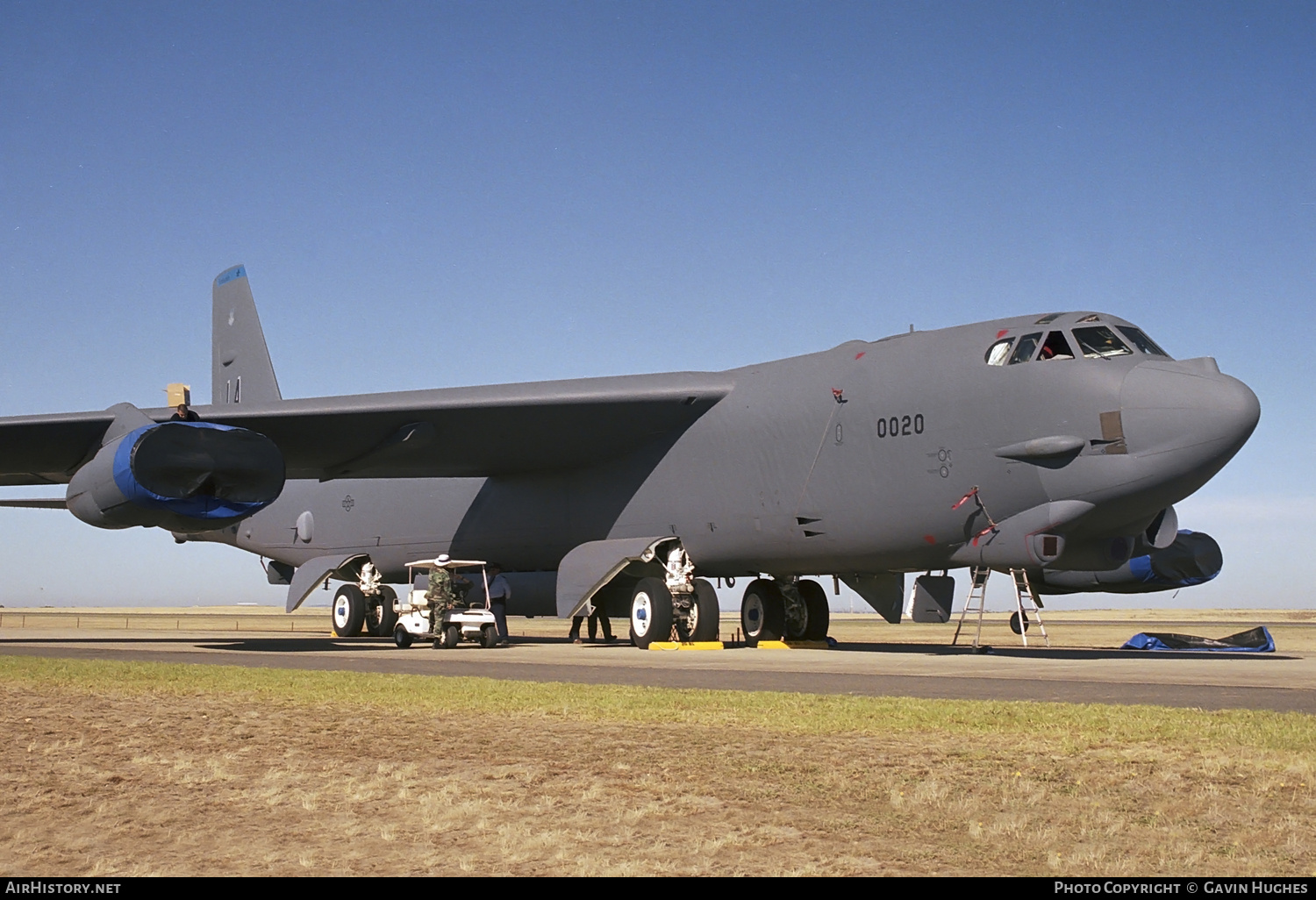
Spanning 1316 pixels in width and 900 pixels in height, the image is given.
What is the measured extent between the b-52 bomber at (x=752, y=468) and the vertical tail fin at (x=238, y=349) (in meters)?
5.46

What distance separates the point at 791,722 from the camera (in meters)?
8.34

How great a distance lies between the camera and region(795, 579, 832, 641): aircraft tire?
22203 millimetres

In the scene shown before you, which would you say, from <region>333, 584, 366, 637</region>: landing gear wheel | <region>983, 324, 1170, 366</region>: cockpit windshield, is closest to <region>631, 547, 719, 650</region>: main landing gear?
<region>983, 324, 1170, 366</region>: cockpit windshield

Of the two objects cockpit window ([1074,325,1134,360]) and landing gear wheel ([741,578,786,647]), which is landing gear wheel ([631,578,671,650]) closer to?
landing gear wheel ([741,578,786,647])

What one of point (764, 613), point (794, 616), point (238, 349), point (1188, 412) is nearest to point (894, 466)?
point (1188, 412)

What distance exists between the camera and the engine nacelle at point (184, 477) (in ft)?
55.1

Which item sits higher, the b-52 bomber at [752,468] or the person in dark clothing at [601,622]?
the b-52 bomber at [752,468]

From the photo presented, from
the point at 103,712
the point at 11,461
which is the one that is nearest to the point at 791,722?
the point at 103,712

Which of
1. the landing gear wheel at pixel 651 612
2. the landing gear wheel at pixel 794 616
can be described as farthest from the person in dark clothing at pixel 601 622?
the landing gear wheel at pixel 794 616

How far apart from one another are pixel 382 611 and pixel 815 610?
33.8 feet

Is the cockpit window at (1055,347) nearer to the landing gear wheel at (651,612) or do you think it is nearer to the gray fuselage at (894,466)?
the gray fuselage at (894,466)

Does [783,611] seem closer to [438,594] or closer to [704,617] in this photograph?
[704,617]

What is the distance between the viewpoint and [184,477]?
16.9 m
